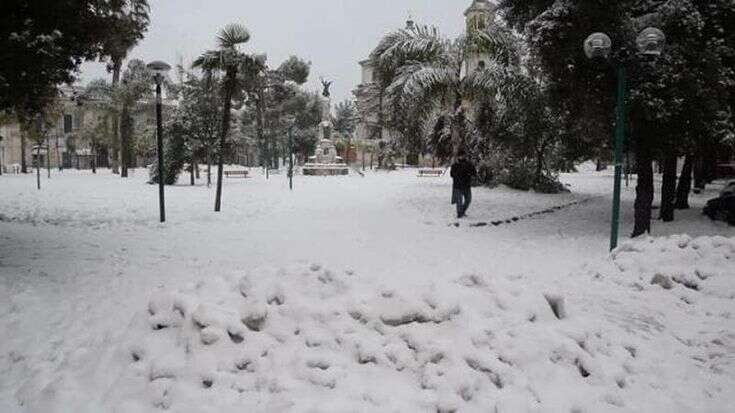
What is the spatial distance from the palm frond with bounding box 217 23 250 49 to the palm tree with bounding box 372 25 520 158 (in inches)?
220

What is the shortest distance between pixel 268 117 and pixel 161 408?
53632 mm

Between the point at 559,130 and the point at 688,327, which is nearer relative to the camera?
the point at 688,327

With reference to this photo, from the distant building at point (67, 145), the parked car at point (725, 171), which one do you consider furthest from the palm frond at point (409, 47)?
the distant building at point (67, 145)

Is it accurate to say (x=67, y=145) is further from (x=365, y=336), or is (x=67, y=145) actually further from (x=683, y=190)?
(x=365, y=336)

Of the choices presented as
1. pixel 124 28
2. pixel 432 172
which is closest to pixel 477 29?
pixel 124 28

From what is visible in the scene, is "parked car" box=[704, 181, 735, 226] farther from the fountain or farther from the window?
the window

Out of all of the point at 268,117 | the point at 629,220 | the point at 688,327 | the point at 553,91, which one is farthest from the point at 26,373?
the point at 268,117

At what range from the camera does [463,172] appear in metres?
13.5

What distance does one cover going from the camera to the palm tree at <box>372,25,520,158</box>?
18016 mm

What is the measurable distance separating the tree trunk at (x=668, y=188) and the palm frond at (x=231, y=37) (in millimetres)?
11695

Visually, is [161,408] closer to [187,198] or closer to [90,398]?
[90,398]

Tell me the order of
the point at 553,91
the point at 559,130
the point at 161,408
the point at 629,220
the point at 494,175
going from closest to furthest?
the point at 161,408 < the point at 553,91 < the point at 629,220 < the point at 559,130 < the point at 494,175

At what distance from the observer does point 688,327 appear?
5070 mm

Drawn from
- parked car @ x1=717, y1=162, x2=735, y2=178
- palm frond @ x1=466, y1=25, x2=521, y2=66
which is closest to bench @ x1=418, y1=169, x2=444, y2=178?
palm frond @ x1=466, y1=25, x2=521, y2=66
